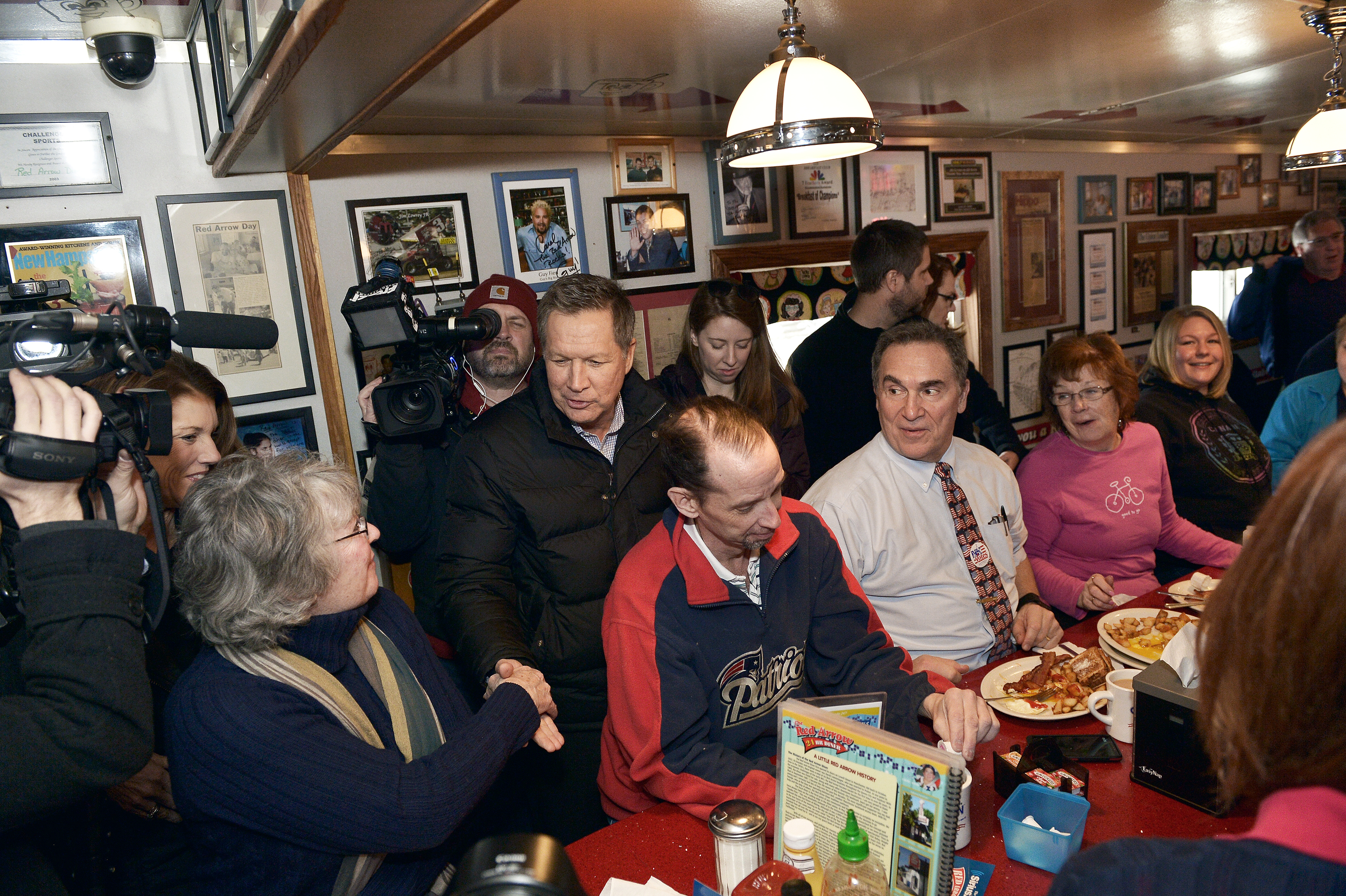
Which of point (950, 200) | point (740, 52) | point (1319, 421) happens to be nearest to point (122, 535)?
point (740, 52)

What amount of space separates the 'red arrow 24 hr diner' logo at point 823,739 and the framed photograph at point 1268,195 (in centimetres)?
744

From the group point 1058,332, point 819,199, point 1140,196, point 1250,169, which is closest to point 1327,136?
point 819,199

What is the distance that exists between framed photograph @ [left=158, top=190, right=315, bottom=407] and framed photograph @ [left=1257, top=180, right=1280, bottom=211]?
7.25 meters

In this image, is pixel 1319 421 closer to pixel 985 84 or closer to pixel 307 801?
pixel 985 84

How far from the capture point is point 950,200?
14.7ft

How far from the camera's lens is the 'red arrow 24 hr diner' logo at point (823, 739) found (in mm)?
1086

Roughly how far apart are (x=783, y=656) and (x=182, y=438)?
136 centimetres


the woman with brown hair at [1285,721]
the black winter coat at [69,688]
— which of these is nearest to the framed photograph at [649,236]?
the black winter coat at [69,688]

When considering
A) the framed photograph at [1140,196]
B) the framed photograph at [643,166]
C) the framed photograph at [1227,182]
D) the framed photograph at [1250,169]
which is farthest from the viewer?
the framed photograph at [1250,169]

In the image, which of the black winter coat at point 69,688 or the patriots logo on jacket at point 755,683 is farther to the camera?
the patriots logo on jacket at point 755,683

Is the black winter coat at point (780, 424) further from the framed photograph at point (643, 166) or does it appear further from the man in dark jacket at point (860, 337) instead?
the framed photograph at point (643, 166)

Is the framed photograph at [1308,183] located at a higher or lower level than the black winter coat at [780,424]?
higher

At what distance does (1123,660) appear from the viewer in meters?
1.84

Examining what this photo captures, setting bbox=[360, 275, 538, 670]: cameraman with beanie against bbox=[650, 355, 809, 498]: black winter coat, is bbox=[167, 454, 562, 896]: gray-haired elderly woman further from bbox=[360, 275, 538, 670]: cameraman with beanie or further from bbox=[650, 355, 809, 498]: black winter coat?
bbox=[650, 355, 809, 498]: black winter coat
